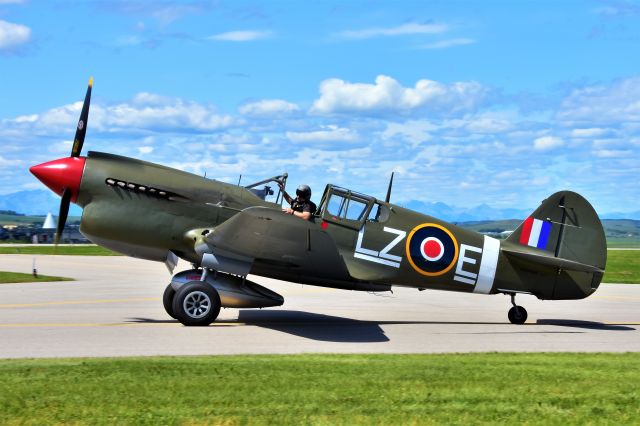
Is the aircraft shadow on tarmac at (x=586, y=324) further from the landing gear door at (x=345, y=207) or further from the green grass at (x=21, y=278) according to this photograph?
the green grass at (x=21, y=278)

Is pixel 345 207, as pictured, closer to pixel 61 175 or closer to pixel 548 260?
pixel 548 260

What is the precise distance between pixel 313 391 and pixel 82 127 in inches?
299

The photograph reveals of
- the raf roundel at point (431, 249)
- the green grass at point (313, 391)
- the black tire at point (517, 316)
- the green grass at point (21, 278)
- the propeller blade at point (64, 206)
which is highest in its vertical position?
the raf roundel at point (431, 249)

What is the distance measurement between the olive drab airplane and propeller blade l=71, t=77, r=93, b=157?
0.02m

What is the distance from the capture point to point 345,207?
507 inches

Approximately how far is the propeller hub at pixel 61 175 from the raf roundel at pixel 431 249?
17.7 ft

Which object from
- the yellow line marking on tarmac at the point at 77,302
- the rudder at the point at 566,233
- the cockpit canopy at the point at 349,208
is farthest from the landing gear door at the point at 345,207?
the yellow line marking on tarmac at the point at 77,302

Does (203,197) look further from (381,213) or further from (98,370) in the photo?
(98,370)

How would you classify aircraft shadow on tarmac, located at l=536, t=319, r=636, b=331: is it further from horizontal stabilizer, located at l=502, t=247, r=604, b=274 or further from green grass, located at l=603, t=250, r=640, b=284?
green grass, located at l=603, t=250, r=640, b=284

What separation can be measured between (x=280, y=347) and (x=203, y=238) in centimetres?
252

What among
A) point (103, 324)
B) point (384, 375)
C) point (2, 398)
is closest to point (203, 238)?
point (103, 324)

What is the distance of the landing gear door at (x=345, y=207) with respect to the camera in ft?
41.9

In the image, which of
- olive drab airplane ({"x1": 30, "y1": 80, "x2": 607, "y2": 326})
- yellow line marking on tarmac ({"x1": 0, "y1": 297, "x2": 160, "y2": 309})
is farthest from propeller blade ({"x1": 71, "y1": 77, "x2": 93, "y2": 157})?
yellow line marking on tarmac ({"x1": 0, "y1": 297, "x2": 160, "y2": 309})

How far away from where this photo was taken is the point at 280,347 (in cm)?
1034
